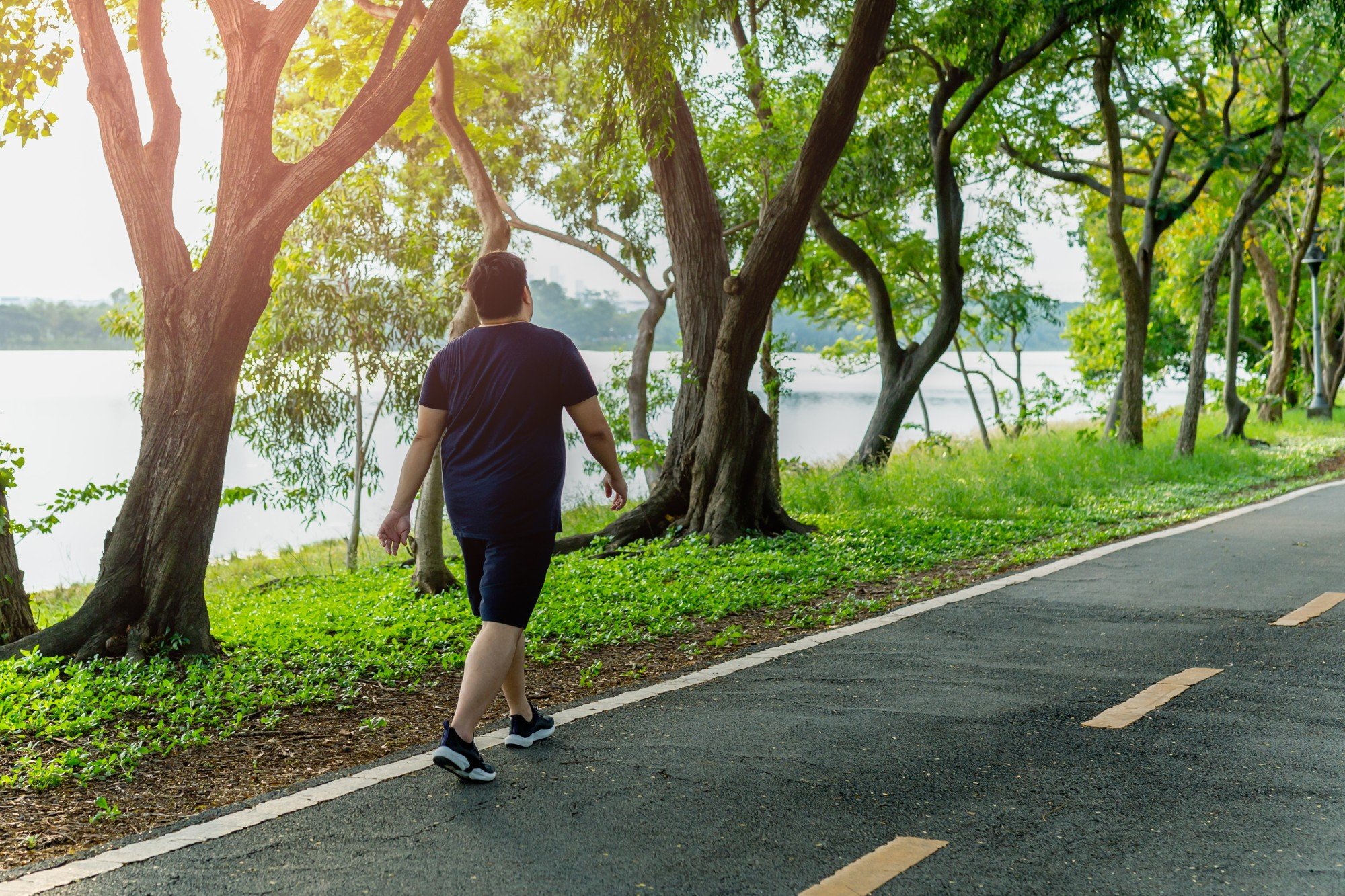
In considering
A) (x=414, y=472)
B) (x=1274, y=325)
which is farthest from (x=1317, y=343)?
(x=414, y=472)

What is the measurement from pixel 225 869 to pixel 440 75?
7570 millimetres

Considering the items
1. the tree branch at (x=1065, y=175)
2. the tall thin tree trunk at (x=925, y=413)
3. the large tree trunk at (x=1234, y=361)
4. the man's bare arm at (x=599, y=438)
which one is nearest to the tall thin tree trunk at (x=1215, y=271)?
the large tree trunk at (x=1234, y=361)

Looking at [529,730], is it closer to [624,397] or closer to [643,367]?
[643,367]

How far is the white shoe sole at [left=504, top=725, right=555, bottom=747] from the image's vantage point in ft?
15.6

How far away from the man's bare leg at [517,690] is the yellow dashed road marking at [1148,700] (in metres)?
2.38

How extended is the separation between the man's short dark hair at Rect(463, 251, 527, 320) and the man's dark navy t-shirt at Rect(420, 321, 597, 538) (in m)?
0.07

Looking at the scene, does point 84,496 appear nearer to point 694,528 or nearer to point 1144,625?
point 694,528

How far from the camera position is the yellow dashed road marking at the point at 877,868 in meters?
3.32

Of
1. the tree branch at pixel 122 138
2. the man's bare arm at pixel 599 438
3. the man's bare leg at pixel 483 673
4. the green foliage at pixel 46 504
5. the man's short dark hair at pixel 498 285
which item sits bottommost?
the man's bare leg at pixel 483 673

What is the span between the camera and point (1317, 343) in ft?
84.1

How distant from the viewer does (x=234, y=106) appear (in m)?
6.86

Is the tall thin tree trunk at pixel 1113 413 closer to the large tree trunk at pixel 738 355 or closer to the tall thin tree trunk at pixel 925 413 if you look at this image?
the tall thin tree trunk at pixel 925 413

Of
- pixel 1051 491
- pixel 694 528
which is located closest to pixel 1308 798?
pixel 694 528

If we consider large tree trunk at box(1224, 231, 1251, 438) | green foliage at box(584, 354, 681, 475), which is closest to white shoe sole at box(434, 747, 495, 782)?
green foliage at box(584, 354, 681, 475)
